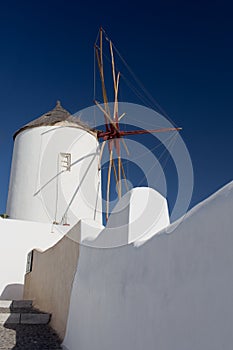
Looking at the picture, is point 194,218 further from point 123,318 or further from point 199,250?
point 123,318

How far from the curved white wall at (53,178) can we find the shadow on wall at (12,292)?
7.77 ft

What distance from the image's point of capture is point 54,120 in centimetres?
1323

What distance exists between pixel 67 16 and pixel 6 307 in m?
6.28

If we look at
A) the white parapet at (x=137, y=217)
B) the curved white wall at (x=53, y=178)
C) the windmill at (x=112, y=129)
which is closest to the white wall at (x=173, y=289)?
the white parapet at (x=137, y=217)

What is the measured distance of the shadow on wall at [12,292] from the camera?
31.9ft

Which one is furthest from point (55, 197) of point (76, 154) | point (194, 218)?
point (194, 218)

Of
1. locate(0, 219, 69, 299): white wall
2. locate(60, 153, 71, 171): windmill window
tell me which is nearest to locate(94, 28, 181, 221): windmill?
locate(60, 153, 71, 171): windmill window

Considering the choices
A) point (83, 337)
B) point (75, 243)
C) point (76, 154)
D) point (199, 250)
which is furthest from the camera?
point (76, 154)

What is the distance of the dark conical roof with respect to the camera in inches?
521

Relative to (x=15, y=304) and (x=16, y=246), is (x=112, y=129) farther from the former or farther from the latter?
(x=15, y=304)

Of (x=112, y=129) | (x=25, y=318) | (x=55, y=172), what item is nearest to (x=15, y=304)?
(x=25, y=318)

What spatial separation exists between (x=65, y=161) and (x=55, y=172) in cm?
56

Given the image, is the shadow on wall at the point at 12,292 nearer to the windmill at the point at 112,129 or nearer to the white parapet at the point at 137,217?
the windmill at the point at 112,129

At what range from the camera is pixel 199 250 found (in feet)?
6.95
